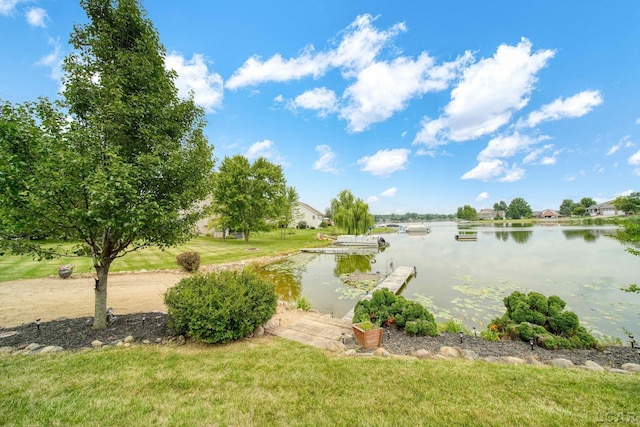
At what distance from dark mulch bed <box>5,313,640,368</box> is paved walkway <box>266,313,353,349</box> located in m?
0.92

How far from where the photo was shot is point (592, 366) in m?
Answer: 3.89

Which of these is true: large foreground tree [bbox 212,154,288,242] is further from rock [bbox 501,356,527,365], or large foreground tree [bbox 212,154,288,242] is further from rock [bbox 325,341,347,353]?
rock [bbox 501,356,527,365]

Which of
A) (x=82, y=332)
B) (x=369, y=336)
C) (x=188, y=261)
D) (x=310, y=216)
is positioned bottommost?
(x=369, y=336)

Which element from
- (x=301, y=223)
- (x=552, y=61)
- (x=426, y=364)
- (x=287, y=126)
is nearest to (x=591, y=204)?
(x=301, y=223)

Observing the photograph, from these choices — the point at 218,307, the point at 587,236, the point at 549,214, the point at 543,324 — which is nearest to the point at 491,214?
the point at 549,214

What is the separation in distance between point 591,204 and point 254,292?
122 metres

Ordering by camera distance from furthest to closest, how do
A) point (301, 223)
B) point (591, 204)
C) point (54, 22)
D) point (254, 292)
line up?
point (591, 204), point (301, 223), point (54, 22), point (254, 292)

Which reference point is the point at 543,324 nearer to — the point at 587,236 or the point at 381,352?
the point at 381,352

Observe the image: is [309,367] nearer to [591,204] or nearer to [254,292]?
[254,292]

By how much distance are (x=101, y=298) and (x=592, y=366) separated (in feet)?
28.1

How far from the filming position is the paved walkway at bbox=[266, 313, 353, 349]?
4875mm

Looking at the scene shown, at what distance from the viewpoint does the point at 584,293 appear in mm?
9844

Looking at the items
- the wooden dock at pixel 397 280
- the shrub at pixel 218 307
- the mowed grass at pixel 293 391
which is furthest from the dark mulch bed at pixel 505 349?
the wooden dock at pixel 397 280

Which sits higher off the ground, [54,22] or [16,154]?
[54,22]
